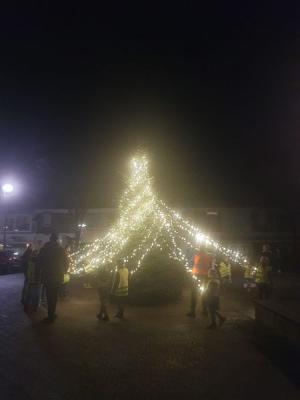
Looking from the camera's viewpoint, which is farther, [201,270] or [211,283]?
[201,270]

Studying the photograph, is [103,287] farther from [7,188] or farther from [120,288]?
[7,188]

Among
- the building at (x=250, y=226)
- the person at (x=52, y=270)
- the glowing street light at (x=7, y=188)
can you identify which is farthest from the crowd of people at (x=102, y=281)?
the building at (x=250, y=226)

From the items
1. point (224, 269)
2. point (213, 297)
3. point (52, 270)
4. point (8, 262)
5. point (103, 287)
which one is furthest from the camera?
point (8, 262)

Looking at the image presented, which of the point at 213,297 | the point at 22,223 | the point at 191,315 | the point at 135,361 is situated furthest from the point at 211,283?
the point at 22,223

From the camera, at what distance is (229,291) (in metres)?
16.4

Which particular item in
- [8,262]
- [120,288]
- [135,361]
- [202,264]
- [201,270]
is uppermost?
[8,262]

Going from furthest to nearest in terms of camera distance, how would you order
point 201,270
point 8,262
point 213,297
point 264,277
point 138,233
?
point 8,262 < point 138,233 < point 264,277 < point 201,270 < point 213,297

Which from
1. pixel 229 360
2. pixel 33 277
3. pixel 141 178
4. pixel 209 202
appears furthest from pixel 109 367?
pixel 209 202

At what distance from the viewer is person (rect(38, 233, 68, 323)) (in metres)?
9.74

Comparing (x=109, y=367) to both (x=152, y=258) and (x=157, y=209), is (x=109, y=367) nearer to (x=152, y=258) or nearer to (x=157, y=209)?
(x=152, y=258)

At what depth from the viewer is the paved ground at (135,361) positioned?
533 centimetres

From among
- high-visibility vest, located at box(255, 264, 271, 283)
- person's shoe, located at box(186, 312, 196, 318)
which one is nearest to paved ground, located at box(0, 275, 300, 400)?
person's shoe, located at box(186, 312, 196, 318)

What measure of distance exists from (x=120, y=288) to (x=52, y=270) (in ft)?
5.79

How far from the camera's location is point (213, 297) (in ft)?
32.0
